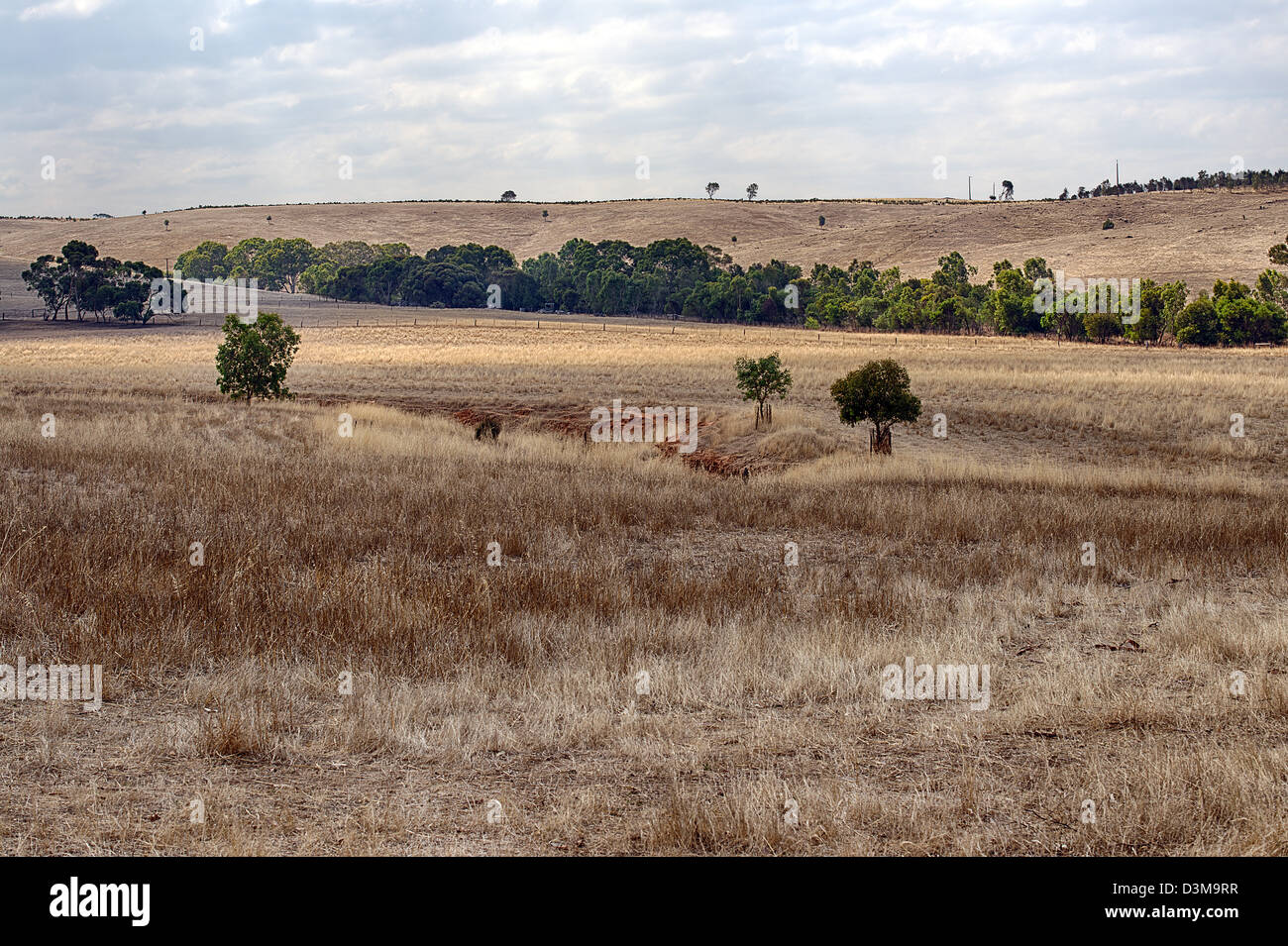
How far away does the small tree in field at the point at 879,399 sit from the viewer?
92.7 feet

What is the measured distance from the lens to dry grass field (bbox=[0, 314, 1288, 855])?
5.39 meters

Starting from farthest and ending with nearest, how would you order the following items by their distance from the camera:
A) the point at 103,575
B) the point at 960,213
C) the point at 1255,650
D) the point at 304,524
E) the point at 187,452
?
the point at 960,213
the point at 187,452
the point at 304,524
the point at 103,575
the point at 1255,650

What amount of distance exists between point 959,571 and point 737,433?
787 inches

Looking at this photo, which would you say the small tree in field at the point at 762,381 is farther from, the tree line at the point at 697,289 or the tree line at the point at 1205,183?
the tree line at the point at 1205,183

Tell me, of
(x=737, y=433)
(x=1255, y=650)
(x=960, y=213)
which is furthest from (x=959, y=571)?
(x=960, y=213)

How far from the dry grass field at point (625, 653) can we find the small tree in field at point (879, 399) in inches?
248

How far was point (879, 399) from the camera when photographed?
92.7ft

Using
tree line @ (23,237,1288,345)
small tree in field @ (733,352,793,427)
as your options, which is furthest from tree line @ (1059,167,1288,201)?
small tree in field @ (733,352,793,427)

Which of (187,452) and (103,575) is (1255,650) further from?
(187,452)

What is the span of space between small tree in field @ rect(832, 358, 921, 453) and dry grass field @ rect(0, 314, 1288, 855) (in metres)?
6.30

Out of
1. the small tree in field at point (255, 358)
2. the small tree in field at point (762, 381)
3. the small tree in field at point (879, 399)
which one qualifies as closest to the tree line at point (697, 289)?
the small tree in field at point (762, 381)

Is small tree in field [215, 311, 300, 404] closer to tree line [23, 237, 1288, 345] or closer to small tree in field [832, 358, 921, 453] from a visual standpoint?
small tree in field [832, 358, 921, 453]

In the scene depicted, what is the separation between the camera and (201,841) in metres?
5.01

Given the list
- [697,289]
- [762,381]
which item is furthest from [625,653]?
[697,289]
